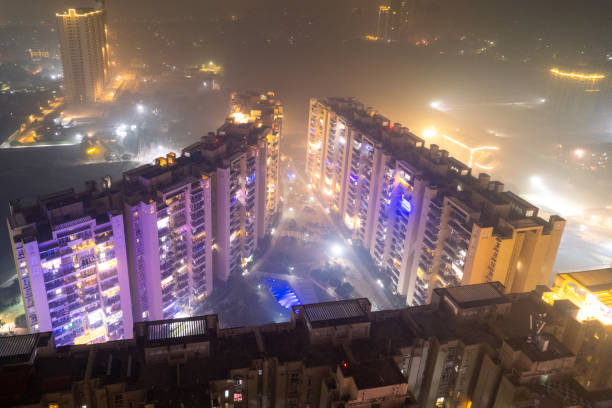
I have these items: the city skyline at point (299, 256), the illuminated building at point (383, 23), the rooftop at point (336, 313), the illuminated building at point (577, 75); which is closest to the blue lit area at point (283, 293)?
the city skyline at point (299, 256)

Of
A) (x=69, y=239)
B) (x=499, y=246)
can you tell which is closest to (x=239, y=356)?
(x=69, y=239)

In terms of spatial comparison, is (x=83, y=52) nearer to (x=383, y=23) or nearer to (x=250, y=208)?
(x=383, y=23)

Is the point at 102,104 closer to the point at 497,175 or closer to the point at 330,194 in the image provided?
the point at 330,194

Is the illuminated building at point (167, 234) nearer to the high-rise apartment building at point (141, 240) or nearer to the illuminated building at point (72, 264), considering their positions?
the high-rise apartment building at point (141, 240)

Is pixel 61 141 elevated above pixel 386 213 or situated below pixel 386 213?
below

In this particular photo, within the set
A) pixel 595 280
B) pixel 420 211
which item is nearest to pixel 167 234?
pixel 420 211

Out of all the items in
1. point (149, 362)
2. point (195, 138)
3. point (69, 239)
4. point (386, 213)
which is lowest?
point (195, 138)
